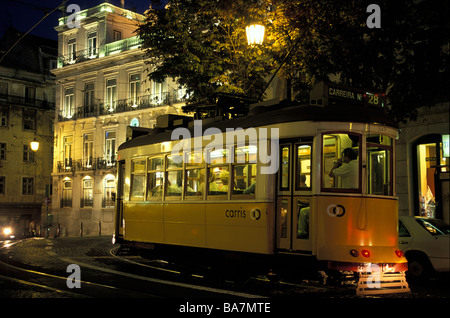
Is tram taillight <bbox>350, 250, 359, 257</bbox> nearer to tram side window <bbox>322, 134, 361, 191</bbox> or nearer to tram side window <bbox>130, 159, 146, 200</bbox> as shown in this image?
tram side window <bbox>322, 134, 361, 191</bbox>

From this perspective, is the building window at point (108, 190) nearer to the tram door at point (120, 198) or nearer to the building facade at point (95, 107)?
the building facade at point (95, 107)

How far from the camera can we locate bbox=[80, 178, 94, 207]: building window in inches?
1546

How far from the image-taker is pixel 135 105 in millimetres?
36562

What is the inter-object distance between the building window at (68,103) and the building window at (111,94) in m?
4.43

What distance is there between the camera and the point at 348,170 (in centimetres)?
943

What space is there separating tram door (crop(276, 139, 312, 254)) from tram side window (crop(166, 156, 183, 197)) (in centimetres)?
282

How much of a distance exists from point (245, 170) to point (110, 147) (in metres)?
29.4

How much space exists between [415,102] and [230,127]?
5.25 meters

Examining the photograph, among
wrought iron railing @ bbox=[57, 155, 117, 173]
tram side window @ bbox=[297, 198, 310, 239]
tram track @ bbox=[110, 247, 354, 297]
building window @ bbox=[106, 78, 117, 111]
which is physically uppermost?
building window @ bbox=[106, 78, 117, 111]

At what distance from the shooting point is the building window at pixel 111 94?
38.3 m

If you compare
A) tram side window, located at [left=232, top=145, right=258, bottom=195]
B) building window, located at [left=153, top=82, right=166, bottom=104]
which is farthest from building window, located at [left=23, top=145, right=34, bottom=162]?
tram side window, located at [left=232, top=145, right=258, bottom=195]

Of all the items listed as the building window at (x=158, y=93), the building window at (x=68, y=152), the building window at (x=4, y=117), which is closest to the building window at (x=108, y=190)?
the building window at (x=68, y=152)

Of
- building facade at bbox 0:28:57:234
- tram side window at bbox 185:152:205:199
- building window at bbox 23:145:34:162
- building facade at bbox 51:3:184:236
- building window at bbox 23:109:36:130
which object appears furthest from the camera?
building window at bbox 23:109:36:130
